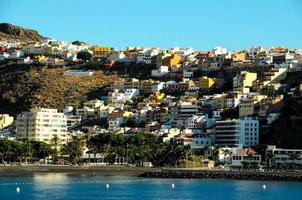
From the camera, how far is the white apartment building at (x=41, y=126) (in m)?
119

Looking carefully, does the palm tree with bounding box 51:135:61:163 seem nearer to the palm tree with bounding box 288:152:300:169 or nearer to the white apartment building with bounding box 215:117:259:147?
the white apartment building with bounding box 215:117:259:147

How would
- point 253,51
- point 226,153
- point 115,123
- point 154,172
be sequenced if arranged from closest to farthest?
point 154,172 < point 226,153 < point 115,123 < point 253,51

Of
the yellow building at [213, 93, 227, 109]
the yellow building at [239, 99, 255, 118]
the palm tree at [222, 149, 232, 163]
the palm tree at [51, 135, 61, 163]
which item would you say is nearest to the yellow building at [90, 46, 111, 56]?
the yellow building at [213, 93, 227, 109]

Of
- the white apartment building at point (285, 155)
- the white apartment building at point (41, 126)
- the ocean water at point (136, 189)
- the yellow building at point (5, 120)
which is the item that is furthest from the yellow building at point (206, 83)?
the ocean water at point (136, 189)

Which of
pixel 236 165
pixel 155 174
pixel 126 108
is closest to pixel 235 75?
pixel 126 108

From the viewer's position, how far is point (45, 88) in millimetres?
145750

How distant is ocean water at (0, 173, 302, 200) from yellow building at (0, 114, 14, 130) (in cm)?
4283

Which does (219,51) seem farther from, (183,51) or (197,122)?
(197,122)

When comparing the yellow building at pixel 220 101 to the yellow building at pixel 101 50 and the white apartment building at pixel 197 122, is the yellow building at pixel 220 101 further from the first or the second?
the yellow building at pixel 101 50

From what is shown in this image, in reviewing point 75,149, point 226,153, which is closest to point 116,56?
point 75,149

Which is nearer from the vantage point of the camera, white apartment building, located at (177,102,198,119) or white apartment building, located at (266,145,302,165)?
white apartment building, located at (266,145,302,165)

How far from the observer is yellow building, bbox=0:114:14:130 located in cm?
13200

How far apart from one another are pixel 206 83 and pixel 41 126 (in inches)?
1214

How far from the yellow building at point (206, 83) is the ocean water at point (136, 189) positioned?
49.3 meters
